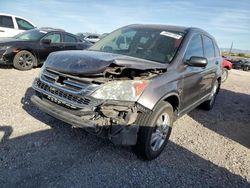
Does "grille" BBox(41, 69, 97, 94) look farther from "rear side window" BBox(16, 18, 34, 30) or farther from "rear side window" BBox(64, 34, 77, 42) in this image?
"rear side window" BBox(16, 18, 34, 30)

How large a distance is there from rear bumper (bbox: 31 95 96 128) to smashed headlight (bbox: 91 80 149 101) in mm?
Result: 341

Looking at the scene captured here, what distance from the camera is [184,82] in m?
4.23

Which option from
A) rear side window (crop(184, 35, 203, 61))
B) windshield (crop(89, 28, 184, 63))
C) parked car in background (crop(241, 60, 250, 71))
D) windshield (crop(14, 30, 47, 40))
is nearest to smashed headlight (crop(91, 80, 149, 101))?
windshield (crop(89, 28, 184, 63))

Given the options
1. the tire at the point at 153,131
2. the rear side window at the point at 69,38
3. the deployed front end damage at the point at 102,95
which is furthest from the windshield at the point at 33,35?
the tire at the point at 153,131

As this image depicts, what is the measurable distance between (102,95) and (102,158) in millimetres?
1039

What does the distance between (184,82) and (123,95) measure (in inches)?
57.5

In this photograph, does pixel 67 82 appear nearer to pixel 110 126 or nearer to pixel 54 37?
pixel 110 126

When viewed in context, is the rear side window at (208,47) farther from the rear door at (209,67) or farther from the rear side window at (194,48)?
the rear side window at (194,48)

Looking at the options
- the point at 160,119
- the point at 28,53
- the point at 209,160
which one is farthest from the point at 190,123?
the point at 28,53

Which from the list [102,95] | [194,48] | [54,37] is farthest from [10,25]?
[102,95]

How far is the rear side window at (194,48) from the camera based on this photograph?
441 cm

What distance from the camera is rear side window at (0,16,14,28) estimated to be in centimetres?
1198

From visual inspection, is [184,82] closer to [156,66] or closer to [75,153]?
[156,66]

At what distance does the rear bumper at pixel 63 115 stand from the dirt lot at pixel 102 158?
23.3 inches
